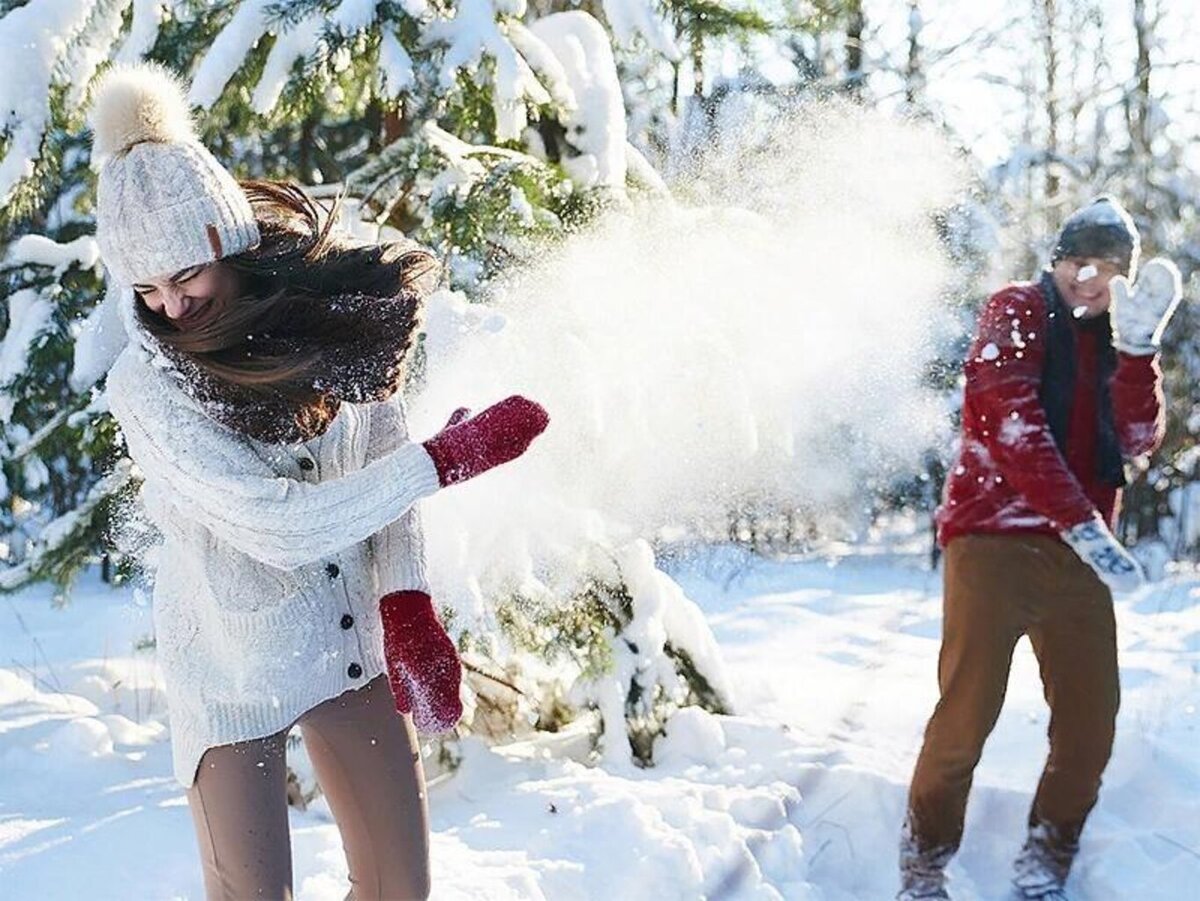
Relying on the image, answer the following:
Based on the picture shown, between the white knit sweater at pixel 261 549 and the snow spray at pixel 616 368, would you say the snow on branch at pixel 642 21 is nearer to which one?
the snow spray at pixel 616 368

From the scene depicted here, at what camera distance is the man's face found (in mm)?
2994

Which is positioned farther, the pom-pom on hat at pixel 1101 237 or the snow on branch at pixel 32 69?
the snow on branch at pixel 32 69

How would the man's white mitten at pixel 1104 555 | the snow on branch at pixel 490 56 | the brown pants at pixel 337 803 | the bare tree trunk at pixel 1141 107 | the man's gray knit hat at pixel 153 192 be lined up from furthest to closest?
the bare tree trunk at pixel 1141 107
the snow on branch at pixel 490 56
the man's white mitten at pixel 1104 555
the brown pants at pixel 337 803
the man's gray knit hat at pixel 153 192

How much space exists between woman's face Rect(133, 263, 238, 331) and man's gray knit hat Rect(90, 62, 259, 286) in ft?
0.09

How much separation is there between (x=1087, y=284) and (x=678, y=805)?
1873 mm

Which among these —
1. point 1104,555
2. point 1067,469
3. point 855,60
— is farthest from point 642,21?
point 855,60

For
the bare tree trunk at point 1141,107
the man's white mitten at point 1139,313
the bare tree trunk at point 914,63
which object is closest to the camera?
the man's white mitten at point 1139,313

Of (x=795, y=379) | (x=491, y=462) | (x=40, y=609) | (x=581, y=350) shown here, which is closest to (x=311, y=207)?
(x=491, y=462)

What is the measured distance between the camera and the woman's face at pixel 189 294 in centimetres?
192

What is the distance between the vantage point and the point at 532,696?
428 centimetres

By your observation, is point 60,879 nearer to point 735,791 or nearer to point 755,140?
point 735,791

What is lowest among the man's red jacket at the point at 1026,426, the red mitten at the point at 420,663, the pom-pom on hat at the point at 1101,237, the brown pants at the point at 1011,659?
the brown pants at the point at 1011,659

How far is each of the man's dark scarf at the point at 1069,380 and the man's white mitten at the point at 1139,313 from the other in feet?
0.16

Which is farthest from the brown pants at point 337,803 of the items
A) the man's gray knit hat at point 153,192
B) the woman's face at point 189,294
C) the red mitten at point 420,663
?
the man's gray knit hat at point 153,192
